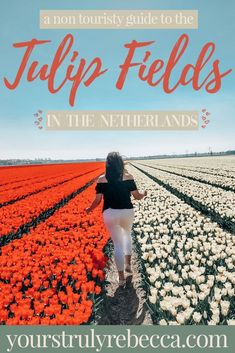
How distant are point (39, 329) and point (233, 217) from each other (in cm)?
811

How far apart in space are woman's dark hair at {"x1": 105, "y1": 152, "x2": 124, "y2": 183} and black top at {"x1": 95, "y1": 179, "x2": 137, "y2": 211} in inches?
5.5

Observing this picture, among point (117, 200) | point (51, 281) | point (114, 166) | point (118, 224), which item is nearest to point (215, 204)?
point (118, 224)

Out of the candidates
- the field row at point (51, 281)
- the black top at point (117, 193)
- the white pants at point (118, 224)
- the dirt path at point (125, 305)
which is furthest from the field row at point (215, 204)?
the black top at point (117, 193)

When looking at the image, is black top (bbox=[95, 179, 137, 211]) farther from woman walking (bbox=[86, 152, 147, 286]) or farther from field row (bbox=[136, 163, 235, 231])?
field row (bbox=[136, 163, 235, 231])

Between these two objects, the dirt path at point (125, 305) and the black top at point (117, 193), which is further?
the black top at point (117, 193)

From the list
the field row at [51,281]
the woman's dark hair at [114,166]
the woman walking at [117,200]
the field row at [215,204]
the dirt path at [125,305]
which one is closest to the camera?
the field row at [51,281]

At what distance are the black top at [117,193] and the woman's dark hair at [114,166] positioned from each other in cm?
14

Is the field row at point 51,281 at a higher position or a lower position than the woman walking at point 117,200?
lower

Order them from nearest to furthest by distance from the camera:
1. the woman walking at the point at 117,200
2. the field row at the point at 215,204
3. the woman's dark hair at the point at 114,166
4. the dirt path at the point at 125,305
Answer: the dirt path at the point at 125,305
the woman's dark hair at the point at 114,166
the woman walking at the point at 117,200
the field row at the point at 215,204

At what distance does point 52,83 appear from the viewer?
8.92 metres

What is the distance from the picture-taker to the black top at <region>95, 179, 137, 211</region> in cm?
596

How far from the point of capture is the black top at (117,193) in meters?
5.96

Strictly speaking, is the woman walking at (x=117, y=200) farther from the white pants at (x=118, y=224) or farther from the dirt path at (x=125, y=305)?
the dirt path at (x=125, y=305)

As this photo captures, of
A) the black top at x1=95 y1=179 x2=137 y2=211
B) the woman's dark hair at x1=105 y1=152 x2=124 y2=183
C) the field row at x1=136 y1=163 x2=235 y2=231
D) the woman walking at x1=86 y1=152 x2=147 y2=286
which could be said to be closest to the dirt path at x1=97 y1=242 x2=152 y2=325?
the woman walking at x1=86 y1=152 x2=147 y2=286
